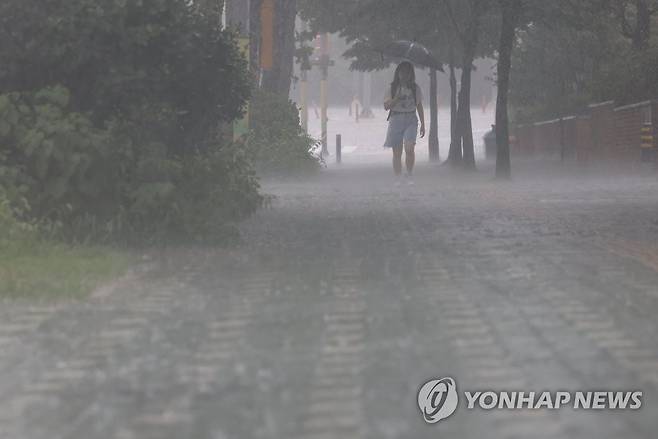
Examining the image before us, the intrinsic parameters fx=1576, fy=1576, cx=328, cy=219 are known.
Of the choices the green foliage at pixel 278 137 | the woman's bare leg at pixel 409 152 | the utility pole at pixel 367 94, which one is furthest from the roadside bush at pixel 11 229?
the utility pole at pixel 367 94

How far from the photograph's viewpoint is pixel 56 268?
1094 cm

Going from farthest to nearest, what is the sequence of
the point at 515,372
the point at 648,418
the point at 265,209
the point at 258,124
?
the point at 258,124 < the point at 265,209 < the point at 515,372 < the point at 648,418

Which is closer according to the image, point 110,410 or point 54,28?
point 110,410

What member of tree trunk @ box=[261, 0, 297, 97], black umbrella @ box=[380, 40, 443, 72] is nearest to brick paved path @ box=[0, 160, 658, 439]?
tree trunk @ box=[261, 0, 297, 97]

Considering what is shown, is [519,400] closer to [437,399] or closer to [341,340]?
[437,399]

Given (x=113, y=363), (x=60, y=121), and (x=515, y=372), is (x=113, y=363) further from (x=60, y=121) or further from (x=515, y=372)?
(x=60, y=121)

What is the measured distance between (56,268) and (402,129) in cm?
1505

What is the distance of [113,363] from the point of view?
291 inches

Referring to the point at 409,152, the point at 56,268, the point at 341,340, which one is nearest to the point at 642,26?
the point at 409,152

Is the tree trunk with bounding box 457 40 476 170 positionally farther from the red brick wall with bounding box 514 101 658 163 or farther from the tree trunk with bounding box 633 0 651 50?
the tree trunk with bounding box 633 0 651 50

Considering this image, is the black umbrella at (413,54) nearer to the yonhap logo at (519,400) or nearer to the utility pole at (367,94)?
the yonhap logo at (519,400)

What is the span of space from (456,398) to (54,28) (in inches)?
296

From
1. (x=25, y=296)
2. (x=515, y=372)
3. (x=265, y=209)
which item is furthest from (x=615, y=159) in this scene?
(x=515, y=372)

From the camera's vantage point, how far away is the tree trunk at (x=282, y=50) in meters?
37.4
